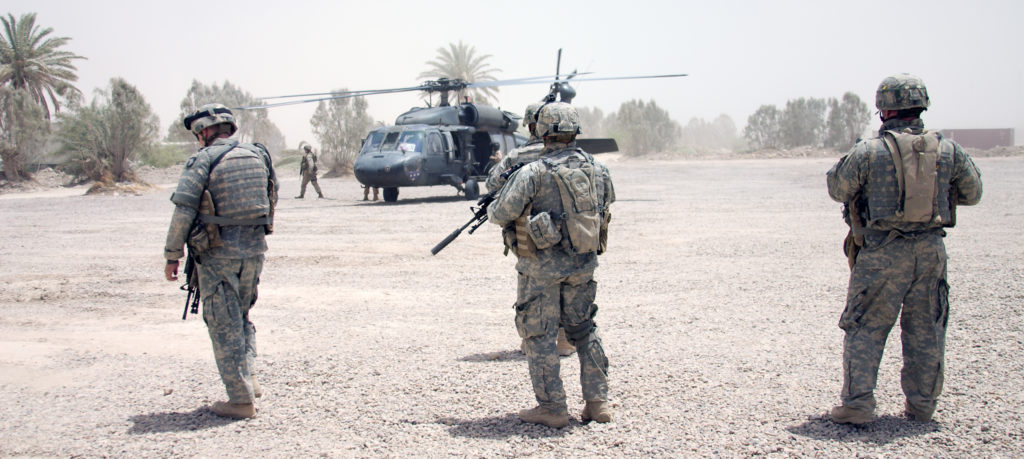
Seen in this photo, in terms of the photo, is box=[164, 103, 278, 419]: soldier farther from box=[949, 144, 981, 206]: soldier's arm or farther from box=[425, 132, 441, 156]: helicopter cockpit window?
box=[425, 132, 441, 156]: helicopter cockpit window

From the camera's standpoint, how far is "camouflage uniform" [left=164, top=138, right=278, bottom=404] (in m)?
3.99

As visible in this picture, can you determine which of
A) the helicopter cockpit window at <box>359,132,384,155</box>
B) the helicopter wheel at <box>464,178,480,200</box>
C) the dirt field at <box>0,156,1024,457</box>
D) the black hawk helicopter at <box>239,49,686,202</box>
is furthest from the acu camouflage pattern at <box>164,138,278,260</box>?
the helicopter wheel at <box>464,178,480,200</box>

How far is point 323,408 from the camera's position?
422 cm

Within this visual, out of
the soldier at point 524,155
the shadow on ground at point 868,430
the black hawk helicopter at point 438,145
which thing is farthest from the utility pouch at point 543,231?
the black hawk helicopter at point 438,145

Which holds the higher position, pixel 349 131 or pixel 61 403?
pixel 349 131

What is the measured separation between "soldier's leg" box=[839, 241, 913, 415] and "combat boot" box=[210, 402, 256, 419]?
9.57 ft

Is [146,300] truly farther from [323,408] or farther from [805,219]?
[805,219]

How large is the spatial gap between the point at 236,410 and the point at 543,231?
181cm

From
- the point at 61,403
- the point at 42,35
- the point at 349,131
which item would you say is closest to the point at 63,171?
the point at 42,35

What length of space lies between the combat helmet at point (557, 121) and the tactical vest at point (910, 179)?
142 centimetres

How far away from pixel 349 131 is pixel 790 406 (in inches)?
1306

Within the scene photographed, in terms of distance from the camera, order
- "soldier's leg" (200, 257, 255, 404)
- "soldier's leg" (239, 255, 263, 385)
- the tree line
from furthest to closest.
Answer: the tree line → "soldier's leg" (239, 255, 263, 385) → "soldier's leg" (200, 257, 255, 404)

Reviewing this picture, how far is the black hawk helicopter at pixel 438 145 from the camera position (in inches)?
669

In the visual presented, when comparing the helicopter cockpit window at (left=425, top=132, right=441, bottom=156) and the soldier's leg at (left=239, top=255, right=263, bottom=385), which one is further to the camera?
the helicopter cockpit window at (left=425, top=132, right=441, bottom=156)
